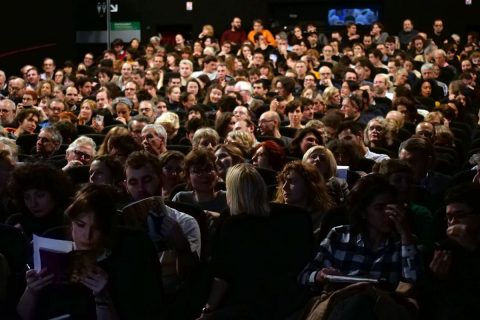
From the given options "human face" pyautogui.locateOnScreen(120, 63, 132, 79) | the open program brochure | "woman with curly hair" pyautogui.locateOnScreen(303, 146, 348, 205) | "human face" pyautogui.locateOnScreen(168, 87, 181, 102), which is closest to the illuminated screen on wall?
"human face" pyautogui.locateOnScreen(120, 63, 132, 79)

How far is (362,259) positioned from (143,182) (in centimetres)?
137

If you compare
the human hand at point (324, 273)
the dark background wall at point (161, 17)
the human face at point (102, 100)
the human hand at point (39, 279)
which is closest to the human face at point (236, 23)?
the dark background wall at point (161, 17)

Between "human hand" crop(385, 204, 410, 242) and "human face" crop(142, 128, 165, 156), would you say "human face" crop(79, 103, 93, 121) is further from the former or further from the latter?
"human hand" crop(385, 204, 410, 242)

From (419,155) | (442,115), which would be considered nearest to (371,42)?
(442,115)

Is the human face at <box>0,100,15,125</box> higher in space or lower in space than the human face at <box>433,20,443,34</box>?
lower

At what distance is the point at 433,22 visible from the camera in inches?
855

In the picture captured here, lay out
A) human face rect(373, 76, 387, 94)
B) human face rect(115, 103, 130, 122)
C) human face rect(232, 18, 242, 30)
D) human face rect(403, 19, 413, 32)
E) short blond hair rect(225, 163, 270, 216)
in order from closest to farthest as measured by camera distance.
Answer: short blond hair rect(225, 163, 270, 216)
human face rect(115, 103, 130, 122)
human face rect(373, 76, 387, 94)
human face rect(403, 19, 413, 32)
human face rect(232, 18, 242, 30)

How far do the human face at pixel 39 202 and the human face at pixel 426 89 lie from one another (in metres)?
9.49

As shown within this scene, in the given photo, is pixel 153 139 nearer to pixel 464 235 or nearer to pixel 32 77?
pixel 464 235

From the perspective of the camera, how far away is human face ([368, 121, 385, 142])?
843 centimetres

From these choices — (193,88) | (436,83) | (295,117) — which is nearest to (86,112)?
(193,88)

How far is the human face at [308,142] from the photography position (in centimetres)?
777

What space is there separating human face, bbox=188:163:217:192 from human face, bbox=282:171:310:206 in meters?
0.55

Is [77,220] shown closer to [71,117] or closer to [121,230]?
[121,230]
